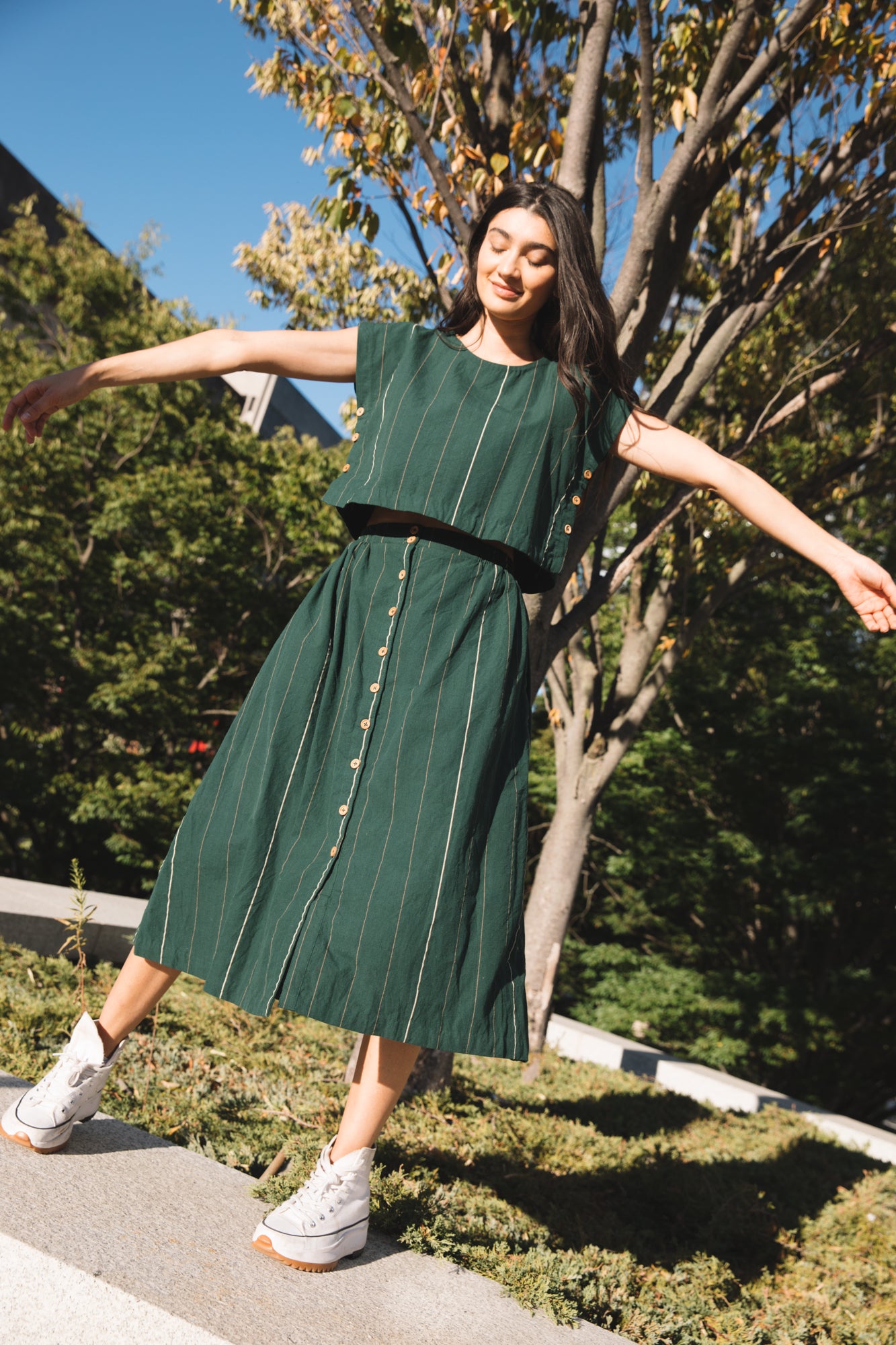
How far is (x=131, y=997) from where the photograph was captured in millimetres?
1801

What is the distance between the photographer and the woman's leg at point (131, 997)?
180cm

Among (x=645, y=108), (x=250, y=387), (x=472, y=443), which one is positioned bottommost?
(x=472, y=443)

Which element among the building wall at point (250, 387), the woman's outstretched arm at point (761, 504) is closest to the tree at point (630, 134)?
the woman's outstretched arm at point (761, 504)

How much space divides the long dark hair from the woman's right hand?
0.95 meters

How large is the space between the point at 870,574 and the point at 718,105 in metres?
2.95

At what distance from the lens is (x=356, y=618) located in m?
1.88

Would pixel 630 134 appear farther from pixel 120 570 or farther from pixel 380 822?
pixel 120 570

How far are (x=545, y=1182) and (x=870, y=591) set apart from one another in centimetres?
214

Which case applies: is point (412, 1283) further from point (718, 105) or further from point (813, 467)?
point (813, 467)

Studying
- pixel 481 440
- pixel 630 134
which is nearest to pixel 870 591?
pixel 481 440

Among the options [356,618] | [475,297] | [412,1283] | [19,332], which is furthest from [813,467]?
[19,332]

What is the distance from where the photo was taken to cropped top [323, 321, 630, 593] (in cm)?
187

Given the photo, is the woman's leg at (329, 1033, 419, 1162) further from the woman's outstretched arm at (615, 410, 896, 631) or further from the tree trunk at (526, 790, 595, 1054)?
the tree trunk at (526, 790, 595, 1054)

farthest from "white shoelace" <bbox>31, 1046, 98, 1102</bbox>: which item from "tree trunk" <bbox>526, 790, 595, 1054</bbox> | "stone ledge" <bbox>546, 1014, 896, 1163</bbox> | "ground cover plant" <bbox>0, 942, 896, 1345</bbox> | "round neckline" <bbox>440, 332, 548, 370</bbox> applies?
"stone ledge" <bbox>546, 1014, 896, 1163</bbox>
